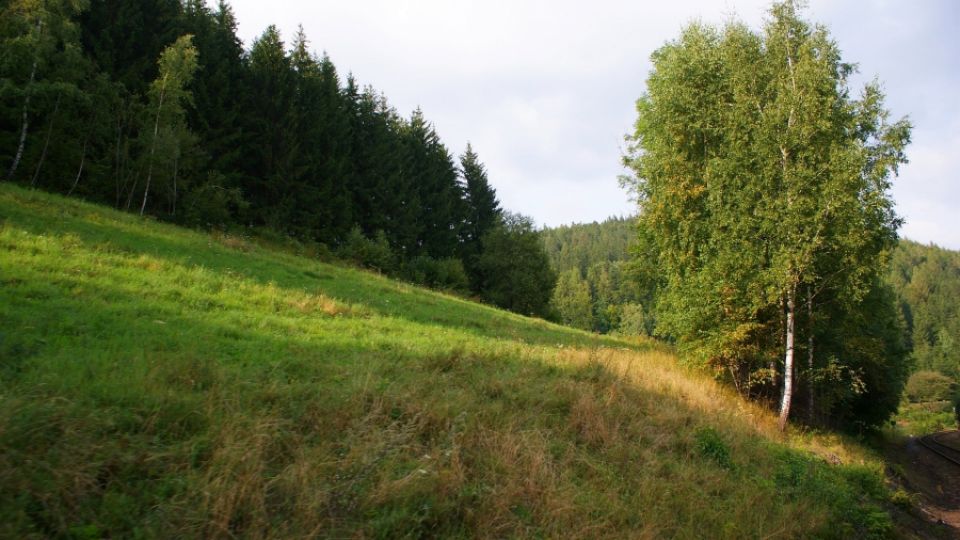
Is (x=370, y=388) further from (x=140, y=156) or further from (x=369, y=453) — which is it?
(x=140, y=156)

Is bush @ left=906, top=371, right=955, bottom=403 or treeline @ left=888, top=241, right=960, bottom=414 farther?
treeline @ left=888, top=241, right=960, bottom=414

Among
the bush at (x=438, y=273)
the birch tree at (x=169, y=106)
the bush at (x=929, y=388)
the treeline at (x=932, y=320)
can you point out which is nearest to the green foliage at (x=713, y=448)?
the birch tree at (x=169, y=106)

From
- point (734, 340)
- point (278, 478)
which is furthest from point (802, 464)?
point (278, 478)

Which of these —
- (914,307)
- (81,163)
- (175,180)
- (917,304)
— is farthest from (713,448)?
(917,304)

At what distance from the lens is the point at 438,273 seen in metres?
44.6

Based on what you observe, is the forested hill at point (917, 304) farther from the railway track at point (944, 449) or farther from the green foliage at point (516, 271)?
the railway track at point (944, 449)

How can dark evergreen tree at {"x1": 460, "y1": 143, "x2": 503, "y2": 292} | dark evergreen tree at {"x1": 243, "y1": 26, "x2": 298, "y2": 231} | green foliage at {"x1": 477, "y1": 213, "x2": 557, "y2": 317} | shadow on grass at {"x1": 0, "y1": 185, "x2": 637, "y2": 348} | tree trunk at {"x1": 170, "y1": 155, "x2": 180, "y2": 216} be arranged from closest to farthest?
1. shadow on grass at {"x1": 0, "y1": 185, "x2": 637, "y2": 348}
2. tree trunk at {"x1": 170, "y1": 155, "x2": 180, "y2": 216}
3. dark evergreen tree at {"x1": 243, "y1": 26, "x2": 298, "y2": 231}
4. green foliage at {"x1": 477, "y1": 213, "x2": 557, "y2": 317}
5. dark evergreen tree at {"x1": 460, "y1": 143, "x2": 503, "y2": 292}

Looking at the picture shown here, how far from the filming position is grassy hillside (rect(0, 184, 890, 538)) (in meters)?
4.23

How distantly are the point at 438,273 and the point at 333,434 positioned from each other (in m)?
38.9

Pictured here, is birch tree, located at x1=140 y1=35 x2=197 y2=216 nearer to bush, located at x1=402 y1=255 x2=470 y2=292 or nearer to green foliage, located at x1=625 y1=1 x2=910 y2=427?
bush, located at x1=402 y1=255 x2=470 y2=292

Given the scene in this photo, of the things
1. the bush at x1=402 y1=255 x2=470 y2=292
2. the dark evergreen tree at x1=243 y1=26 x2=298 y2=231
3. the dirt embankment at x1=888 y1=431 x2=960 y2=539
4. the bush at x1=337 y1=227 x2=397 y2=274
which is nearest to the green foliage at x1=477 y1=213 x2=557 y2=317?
the bush at x1=402 y1=255 x2=470 y2=292

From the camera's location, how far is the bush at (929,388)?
82750 mm

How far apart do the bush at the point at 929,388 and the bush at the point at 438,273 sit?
87.7 metres

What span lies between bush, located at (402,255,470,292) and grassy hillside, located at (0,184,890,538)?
2963cm
